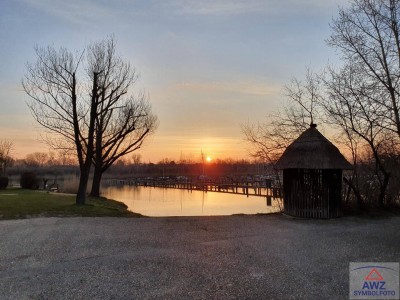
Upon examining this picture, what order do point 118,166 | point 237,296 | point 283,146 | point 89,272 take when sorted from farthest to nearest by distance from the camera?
point 118,166 → point 283,146 → point 89,272 → point 237,296

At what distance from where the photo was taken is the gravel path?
5.93m

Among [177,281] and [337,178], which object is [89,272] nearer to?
[177,281]

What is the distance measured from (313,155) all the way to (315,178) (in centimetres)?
86

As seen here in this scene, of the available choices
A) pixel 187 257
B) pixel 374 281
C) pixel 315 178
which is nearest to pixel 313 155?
pixel 315 178

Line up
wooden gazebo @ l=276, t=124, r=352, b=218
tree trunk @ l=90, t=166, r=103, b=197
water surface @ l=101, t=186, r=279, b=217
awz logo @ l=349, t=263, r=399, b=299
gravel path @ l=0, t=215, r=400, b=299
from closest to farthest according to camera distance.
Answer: awz logo @ l=349, t=263, r=399, b=299
gravel path @ l=0, t=215, r=400, b=299
wooden gazebo @ l=276, t=124, r=352, b=218
water surface @ l=101, t=186, r=279, b=217
tree trunk @ l=90, t=166, r=103, b=197

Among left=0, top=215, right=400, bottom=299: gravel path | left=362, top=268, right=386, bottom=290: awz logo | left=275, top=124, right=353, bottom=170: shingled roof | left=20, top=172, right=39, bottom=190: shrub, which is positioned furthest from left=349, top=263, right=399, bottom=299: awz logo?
left=20, top=172, right=39, bottom=190: shrub

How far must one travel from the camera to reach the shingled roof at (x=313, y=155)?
518 inches

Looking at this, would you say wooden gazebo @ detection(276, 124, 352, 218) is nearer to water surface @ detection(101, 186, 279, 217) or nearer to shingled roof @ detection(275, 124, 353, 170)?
shingled roof @ detection(275, 124, 353, 170)

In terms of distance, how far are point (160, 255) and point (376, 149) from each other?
36.1ft

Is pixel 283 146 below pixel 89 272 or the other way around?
the other way around

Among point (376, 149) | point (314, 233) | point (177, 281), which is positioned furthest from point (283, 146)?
point (177, 281)

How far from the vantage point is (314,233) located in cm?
1052

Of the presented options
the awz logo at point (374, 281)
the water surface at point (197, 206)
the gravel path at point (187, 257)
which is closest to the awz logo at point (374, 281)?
the awz logo at point (374, 281)

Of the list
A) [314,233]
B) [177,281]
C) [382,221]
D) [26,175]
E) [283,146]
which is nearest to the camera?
[177,281]
